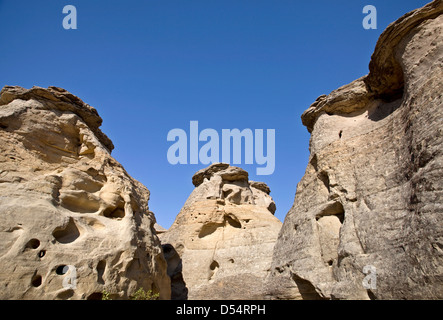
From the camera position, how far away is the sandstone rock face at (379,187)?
27.4 ft

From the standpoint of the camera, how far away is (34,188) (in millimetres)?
9789

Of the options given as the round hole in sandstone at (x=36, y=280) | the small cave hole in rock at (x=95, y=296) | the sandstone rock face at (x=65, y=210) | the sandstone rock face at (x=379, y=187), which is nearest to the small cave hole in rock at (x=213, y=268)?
the sandstone rock face at (x=379, y=187)

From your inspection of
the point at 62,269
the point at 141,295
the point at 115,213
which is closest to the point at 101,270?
the point at 62,269

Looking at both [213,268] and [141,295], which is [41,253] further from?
[213,268]

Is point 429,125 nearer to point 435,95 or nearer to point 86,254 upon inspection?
point 435,95

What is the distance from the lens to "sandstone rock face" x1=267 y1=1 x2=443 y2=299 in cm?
835

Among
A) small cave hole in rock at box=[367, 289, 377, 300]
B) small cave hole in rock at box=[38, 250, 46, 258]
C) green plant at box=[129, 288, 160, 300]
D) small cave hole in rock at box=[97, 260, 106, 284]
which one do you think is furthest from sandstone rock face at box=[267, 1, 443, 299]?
small cave hole in rock at box=[38, 250, 46, 258]

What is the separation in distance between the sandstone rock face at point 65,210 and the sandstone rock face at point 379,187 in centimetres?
577

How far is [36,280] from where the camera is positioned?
8336mm

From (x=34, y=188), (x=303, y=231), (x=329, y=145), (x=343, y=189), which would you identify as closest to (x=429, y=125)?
(x=343, y=189)

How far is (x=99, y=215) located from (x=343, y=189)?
28.0 ft

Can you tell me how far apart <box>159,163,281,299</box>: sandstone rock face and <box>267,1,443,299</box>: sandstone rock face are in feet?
15.0

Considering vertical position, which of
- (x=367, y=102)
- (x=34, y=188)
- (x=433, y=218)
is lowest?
A: (x=433, y=218)

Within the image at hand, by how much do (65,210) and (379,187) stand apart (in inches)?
385
